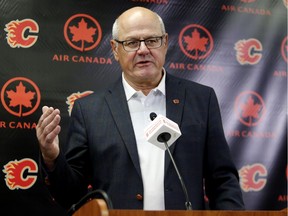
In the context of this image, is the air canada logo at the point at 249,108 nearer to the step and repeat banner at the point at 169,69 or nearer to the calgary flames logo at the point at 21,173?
the step and repeat banner at the point at 169,69

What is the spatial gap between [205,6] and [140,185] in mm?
1505

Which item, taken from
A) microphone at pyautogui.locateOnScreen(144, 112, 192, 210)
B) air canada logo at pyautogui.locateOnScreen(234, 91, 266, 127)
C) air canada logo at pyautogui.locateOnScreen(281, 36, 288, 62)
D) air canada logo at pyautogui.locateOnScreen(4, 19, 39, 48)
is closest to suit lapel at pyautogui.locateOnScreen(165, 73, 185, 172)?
microphone at pyautogui.locateOnScreen(144, 112, 192, 210)

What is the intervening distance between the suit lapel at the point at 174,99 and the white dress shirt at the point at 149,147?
0.04 meters

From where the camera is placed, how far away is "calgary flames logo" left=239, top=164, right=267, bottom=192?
133 inches

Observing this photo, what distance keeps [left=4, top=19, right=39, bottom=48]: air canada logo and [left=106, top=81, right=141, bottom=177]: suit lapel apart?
0.66 meters

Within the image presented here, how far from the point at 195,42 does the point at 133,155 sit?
A: 1176 mm

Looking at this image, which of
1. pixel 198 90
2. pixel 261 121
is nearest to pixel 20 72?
pixel 198 90

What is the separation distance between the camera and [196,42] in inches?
134

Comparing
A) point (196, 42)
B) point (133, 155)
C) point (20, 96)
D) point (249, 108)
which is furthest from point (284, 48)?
point (20, 96)

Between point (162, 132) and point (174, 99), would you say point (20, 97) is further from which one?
point (162, 132)

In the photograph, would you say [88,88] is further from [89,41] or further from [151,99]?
[151,99]

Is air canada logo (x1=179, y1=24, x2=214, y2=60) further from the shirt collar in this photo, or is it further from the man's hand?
the man's hand

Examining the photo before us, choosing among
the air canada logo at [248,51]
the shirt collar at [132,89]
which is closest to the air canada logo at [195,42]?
the air canada logo at [248,51]

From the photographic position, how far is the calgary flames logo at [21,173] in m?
2.94
